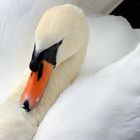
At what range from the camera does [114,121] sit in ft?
5.26

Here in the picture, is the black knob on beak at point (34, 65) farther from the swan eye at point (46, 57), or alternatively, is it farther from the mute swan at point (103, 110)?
the mute swan at point (103, 110)

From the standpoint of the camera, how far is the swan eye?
5.33 feet

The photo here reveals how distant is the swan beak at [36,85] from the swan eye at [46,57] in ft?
0.05

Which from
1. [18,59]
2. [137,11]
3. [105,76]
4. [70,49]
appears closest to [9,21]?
[18,59]

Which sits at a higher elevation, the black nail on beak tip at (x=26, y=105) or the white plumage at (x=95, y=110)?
the black nail on beak tip at (x=26, y=105)

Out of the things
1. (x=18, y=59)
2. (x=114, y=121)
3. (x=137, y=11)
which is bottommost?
(x=137, y=11)

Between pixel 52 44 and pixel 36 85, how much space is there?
0.39ft

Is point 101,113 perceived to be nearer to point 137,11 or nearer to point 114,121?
point 114,121

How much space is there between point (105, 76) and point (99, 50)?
181 millimetres

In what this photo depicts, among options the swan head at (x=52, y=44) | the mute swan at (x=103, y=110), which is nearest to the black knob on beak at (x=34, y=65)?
the swan head at (x=52, y=44)

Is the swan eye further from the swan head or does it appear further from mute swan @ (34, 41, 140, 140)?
mute swan @ (34, 41, 140, 140)

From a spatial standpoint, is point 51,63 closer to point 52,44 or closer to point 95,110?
point 52,44

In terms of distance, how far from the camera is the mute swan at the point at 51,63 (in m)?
1.64

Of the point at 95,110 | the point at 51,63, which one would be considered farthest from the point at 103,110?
the point at 51,63
